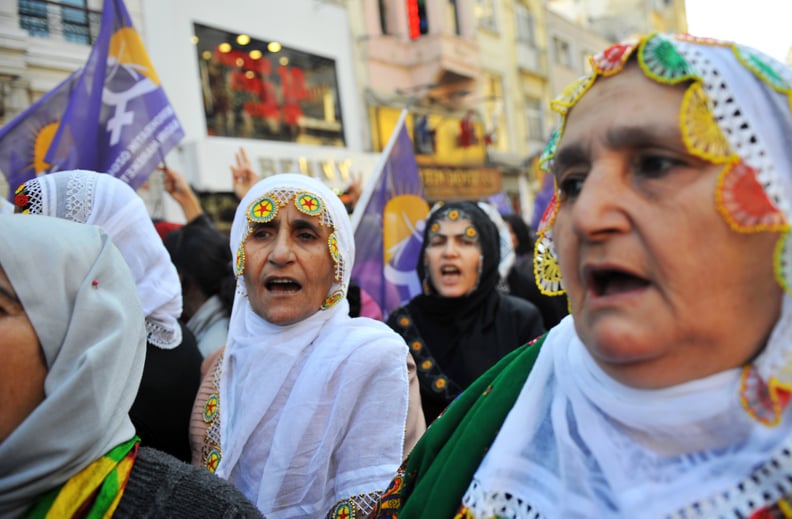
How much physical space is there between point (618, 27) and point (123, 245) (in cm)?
3136

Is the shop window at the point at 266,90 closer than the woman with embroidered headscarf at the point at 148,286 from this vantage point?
No

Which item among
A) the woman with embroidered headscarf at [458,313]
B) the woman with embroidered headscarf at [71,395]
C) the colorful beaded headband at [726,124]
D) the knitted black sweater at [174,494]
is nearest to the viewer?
the colorful beaded headband at [726,124]

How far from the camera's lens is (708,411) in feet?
3.21

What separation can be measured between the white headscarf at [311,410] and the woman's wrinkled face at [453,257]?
3.47ft

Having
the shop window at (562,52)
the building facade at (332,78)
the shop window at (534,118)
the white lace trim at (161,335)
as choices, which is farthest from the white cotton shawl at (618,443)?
the shop window at (562,52)

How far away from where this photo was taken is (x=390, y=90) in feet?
52.2

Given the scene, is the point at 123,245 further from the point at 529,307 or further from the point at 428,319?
the point at 529,307

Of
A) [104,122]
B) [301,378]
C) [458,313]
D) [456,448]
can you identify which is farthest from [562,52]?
[456,448]

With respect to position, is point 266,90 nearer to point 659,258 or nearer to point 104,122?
point 104,122

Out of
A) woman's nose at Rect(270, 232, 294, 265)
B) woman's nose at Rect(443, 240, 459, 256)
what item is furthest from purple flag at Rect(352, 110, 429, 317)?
woman's nose at Rect(270, 232, 294, 265)

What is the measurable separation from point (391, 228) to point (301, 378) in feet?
8.12

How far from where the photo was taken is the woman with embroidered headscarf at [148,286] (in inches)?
90.2

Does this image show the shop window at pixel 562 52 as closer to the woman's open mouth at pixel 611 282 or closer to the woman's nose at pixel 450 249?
the woman's nose at pixel 450 249

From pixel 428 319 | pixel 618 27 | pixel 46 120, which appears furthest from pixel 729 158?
pixel 618 27
